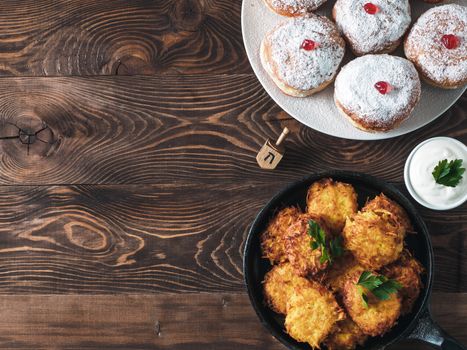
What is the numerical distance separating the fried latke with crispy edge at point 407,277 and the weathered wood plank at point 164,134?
1.04 feet

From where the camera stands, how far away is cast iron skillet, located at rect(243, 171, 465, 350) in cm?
176

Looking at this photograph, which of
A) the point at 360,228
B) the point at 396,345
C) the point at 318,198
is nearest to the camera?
the point at 360,228

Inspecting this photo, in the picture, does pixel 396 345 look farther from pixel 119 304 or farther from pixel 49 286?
pixel 49 286

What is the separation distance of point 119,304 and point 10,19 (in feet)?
3.33

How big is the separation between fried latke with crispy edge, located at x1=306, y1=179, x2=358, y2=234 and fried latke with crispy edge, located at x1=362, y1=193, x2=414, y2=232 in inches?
1.9

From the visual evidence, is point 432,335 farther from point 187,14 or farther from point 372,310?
point 187,14

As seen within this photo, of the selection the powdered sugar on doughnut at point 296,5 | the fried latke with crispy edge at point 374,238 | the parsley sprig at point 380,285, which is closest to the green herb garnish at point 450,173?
the fried latke with crispy edge at point 374,238

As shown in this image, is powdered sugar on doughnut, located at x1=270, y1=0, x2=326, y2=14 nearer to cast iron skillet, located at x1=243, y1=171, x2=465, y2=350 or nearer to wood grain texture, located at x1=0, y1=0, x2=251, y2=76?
wood grain texture, located at x1=0, y1=0, x2=251, y2=76

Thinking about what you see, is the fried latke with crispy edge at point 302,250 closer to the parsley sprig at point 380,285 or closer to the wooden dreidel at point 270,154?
the parsley sprig at point 380,285

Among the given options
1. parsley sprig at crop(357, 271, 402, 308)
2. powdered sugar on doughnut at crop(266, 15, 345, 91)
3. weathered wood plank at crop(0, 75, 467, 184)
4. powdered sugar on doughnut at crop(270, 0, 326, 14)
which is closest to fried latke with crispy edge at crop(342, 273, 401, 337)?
parsley sprig at crop(357, 271, 402, 308)

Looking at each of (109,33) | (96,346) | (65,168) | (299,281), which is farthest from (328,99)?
(96,346)

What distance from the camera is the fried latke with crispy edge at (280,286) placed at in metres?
1.84

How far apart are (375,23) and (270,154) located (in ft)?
1.63

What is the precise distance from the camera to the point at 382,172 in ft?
6.65
